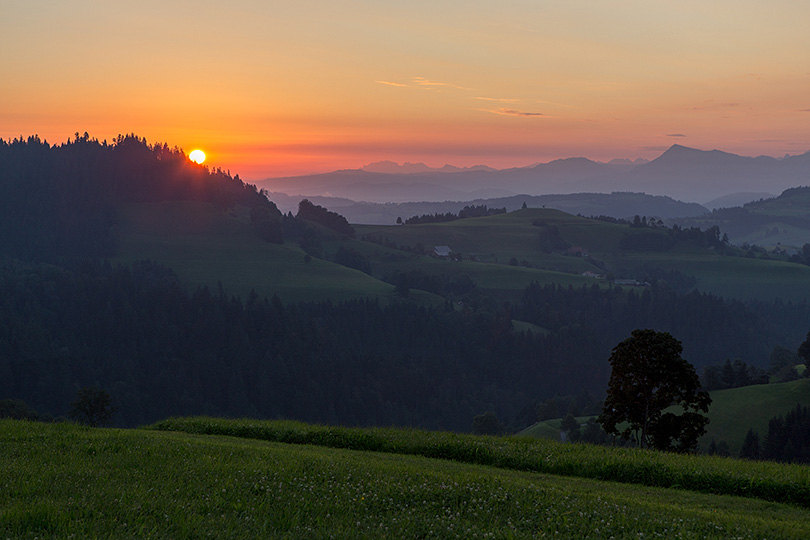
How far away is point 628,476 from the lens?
17.5m

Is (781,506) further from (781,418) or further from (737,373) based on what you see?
(737,373)

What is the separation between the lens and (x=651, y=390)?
33.4m

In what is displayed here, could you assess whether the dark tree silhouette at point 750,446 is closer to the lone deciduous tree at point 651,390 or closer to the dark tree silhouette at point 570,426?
the dark tree silhouette at point 570,426

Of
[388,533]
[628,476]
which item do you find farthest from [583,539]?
[628,476]

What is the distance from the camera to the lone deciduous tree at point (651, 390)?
32.3m

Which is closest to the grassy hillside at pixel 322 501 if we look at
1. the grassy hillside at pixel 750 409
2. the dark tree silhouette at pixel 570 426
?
the grassy hillside at pixel 750 409

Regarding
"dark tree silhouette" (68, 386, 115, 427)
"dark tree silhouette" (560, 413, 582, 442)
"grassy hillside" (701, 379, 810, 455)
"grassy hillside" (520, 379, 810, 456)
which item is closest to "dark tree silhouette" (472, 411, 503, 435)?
"dark tree silhouette" (560, 413, 582, 442)

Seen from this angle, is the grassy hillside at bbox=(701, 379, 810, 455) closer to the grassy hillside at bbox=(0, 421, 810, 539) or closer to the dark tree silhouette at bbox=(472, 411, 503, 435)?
the dark tree silhouette at bbox=(472, 411, 503, 435)

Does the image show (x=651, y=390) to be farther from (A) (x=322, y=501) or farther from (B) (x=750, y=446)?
(B) (x=750, y=446)

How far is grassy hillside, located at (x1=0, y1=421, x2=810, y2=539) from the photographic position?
1178 cm

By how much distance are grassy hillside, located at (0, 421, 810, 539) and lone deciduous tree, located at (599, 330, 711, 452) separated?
15419mm

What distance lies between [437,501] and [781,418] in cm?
12762

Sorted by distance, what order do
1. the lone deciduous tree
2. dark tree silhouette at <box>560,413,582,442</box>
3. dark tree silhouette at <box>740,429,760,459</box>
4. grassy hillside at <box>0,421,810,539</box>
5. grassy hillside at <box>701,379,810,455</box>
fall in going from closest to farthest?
grassy hillside at <box>0,421,810,539</box> < the lone deciduous tree < dark tree silhouette at <box>740,429,760,459</box> < grassy hillside at <box>701,379,810,455</box> < dark tree silhouette at <box>560,413,582,442</box>

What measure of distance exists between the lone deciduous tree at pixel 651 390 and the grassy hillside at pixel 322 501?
15.4 m
